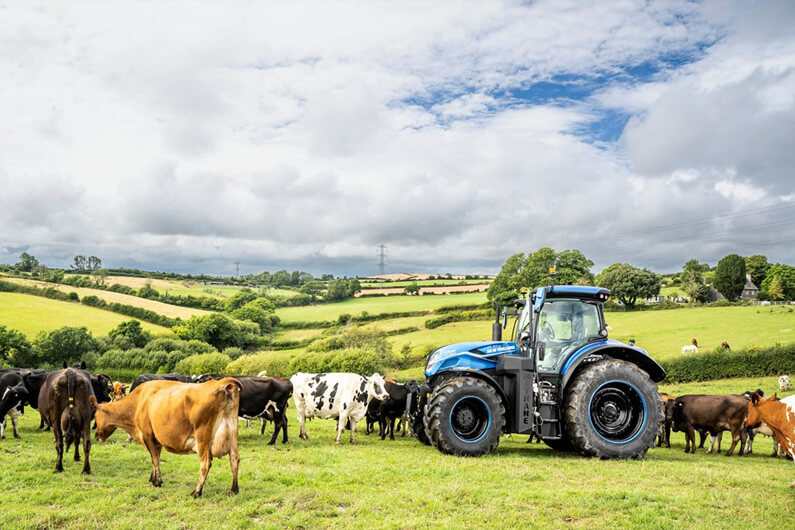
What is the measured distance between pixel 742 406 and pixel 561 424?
234 inches

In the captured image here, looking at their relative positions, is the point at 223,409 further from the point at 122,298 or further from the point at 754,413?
the point at 122,298

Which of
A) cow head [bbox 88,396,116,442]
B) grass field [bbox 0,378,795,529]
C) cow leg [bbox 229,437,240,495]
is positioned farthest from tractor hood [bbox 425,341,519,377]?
cow head [bbox 88,396,116,442]

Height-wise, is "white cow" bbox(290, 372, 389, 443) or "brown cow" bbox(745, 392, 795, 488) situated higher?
"brown cow" bbox(745, 392, 795, 488)

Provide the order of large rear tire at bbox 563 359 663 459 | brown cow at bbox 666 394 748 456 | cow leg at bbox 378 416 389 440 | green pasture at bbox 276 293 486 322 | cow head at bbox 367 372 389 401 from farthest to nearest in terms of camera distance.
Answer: green pasture at bbox 276 293 486 322 → cow leg at bbox 378 416 389 440 → cow head at bbox 367 372 389 401 → brown cow at bbox 666 394 748 456 → large rear tire at bbox 563 359 663 459

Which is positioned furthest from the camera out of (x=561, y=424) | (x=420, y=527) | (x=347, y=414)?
(x=347, y=414)

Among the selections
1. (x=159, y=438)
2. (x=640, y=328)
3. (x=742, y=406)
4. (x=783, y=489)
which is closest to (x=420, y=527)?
(x=159, y=438)

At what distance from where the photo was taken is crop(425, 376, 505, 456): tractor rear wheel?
32.8ft

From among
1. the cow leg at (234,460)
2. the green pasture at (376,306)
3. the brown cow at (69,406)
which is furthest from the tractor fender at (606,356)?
the green pasture at (376,306)

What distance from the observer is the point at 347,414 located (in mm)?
13969

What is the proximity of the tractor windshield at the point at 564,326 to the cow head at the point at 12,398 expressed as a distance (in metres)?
13.0

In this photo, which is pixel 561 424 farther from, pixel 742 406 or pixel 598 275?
pixel 598 275

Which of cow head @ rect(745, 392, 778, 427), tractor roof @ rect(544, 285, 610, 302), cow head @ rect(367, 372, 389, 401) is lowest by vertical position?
cow head @ rect(367, 372, 389, 401)

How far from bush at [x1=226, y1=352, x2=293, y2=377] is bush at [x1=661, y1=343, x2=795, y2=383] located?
83.2 ft

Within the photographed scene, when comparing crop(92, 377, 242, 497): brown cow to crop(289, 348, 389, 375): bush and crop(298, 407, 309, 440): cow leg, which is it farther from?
crop(289, 348, 389, 375): bush
